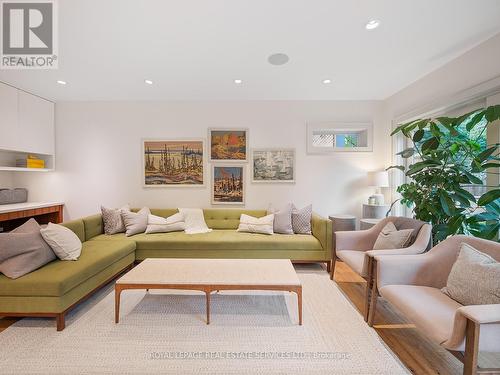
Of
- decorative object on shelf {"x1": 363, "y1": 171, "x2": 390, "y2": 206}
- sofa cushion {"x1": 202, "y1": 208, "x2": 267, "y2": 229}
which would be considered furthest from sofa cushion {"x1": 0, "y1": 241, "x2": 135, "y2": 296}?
decorative object on shelf {"x1": 363, "y1": 171, "x2": 390, "y2": 206}

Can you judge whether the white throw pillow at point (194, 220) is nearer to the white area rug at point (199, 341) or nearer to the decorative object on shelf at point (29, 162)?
the white area rug at point (199, 341)

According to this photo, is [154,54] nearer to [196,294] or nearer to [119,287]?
[119,287]

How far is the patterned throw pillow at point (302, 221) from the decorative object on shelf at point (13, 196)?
4701mm

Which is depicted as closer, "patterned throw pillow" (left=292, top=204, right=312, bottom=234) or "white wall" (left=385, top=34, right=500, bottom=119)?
"white wall" (left=385, top=34, right=500, bottom=119)

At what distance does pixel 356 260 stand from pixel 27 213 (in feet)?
15.4

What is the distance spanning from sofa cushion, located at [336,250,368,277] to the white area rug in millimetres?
403

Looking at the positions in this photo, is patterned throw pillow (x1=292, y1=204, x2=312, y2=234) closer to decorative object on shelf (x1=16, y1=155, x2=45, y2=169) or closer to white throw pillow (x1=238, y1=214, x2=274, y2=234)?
white throw pillow (x1=238, y1=214, x2=274, y2=234)

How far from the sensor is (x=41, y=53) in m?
2.84

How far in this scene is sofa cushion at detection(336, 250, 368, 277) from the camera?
2237 millimetres

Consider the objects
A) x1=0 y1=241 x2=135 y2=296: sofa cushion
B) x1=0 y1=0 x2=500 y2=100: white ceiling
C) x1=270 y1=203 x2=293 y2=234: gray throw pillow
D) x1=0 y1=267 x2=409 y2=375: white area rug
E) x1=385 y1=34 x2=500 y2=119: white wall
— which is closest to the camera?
x1=0 y1=267 x2=409 y2=375: white area rug

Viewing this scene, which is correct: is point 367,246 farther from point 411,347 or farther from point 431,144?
point 431,144

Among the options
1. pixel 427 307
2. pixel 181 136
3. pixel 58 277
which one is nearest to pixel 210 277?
pixel 58 277

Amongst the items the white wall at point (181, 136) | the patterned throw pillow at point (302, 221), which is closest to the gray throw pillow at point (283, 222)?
the patterned throw pillow at point (302, 221)

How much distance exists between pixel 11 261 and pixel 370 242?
3.73m
